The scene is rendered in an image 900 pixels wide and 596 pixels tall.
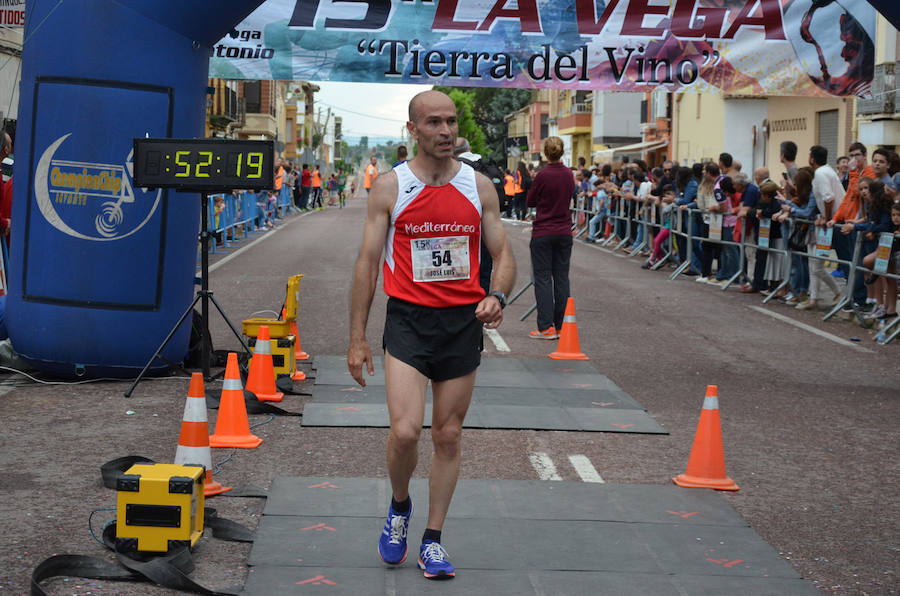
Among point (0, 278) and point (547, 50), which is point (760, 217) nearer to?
point (547, 50)

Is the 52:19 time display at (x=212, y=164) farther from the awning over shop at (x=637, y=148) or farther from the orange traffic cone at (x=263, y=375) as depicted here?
the awning over shop at (x=637, y=148)

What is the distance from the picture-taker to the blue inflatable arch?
914cm

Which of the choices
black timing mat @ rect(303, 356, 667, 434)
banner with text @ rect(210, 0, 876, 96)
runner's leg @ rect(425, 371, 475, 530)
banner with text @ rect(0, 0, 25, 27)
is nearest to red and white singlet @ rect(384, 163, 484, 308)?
runner's leg @ rect(425, 371, 475, 530)

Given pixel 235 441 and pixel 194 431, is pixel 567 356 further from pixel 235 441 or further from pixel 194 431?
pixel 194 431

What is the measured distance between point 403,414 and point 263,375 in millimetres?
4114

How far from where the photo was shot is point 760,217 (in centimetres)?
1703

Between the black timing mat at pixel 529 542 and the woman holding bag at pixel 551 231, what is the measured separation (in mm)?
5894

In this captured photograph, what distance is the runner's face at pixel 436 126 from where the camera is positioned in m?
4.84

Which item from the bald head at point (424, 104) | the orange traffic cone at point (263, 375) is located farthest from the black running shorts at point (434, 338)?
the orange traffic cone at point (263, 375)

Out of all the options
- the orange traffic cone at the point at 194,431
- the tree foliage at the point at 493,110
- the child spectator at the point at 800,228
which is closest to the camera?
the orange traffic cone at the point at 194,431

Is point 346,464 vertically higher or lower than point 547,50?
lower

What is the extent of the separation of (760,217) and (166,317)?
10.2 m

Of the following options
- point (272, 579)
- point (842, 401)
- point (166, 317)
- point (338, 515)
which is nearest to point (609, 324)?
point (842, 401)

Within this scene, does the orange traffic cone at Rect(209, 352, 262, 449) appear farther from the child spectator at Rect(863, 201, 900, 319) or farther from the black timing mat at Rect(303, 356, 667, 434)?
the child spectator at Rect(863, 201, 900, 319)
